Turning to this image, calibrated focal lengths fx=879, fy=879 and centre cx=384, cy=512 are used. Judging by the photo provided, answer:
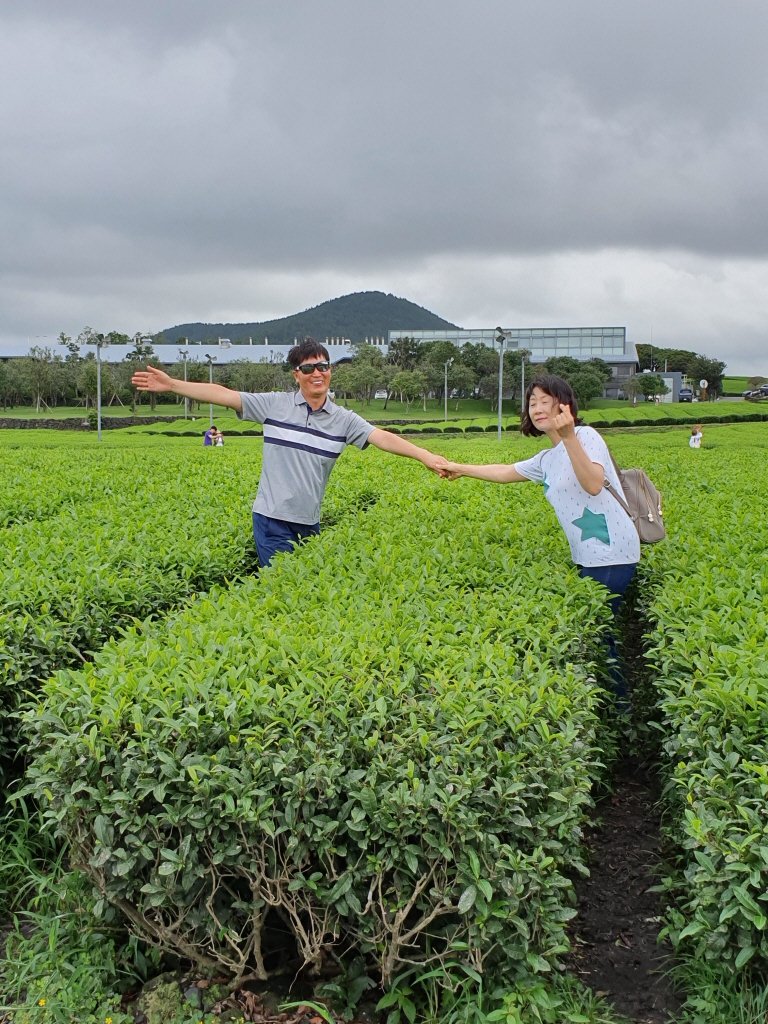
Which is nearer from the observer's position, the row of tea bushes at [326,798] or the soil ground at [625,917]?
the row of tea bushes at [326,798]

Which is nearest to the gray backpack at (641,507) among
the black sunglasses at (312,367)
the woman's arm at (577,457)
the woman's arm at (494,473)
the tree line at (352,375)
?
the woman's arm at (577,457)

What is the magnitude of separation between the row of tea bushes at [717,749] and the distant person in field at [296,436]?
1.83m

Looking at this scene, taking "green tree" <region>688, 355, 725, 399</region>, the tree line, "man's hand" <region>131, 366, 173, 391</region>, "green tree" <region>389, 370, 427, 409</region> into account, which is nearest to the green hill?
"green tree" <region>688, 355, 725, 399</region>

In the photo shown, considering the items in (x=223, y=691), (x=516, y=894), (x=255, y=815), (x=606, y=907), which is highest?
(x=223, y=691)

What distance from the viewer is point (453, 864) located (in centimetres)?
253

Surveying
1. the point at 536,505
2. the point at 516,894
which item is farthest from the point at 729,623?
the point at 536,505

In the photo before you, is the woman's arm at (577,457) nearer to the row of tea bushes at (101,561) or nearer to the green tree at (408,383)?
the row of tea bushes at (101,561)

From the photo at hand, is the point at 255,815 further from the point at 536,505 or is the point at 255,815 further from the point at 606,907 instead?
the point at 536,505

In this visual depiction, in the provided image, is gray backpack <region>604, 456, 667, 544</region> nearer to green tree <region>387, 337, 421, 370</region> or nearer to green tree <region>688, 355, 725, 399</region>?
green tree <region>387, 337, 421, 370</region>

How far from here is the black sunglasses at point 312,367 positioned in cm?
509

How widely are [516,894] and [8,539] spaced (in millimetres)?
4375

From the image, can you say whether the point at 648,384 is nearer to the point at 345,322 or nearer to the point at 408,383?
the point at 408,383

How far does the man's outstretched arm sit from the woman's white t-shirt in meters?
1.92

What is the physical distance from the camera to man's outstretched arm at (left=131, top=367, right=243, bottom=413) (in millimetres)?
5055
